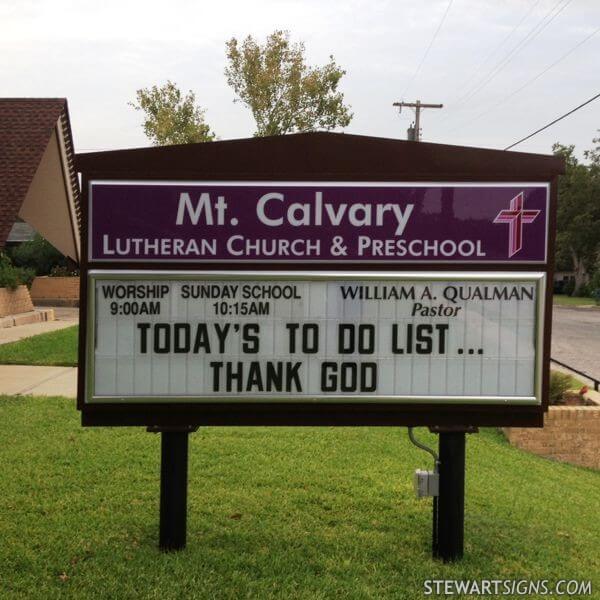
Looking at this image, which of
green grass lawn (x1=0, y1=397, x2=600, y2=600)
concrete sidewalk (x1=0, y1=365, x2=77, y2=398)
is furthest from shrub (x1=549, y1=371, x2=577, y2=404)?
concrete sidewalk (x1=0, y1=365, x2=77, y2=398)

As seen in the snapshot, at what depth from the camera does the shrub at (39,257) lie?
3791cm

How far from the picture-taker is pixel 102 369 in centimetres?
458

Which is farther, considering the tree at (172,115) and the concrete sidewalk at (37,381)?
the tree at (172,115)

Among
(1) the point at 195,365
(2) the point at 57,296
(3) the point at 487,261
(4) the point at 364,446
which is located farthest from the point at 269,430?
(2) the point at 57,296

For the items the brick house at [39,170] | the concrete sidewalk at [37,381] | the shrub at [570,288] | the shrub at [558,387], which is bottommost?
the shrub at [570,288]

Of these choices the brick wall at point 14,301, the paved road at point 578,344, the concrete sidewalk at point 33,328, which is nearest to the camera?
the paved road at point 578,344

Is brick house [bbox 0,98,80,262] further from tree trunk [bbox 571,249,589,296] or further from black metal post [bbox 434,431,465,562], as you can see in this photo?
tree trunk [bbox 571,249,589,296]

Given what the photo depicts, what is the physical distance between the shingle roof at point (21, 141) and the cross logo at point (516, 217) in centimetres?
834

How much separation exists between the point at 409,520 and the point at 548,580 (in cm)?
122

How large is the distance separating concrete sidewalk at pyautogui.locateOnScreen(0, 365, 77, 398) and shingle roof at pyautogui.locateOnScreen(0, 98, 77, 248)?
2342mm

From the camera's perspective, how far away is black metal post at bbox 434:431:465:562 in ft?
15.7

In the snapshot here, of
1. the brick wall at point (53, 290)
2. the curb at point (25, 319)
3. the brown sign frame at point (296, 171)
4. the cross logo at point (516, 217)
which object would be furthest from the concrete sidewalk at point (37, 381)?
the brick wall at point (53, 290)

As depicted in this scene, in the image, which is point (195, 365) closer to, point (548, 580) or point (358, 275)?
point (358, 275)

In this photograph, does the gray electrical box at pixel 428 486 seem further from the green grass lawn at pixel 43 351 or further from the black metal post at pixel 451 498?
the green grass lawn at pixel 43 351
